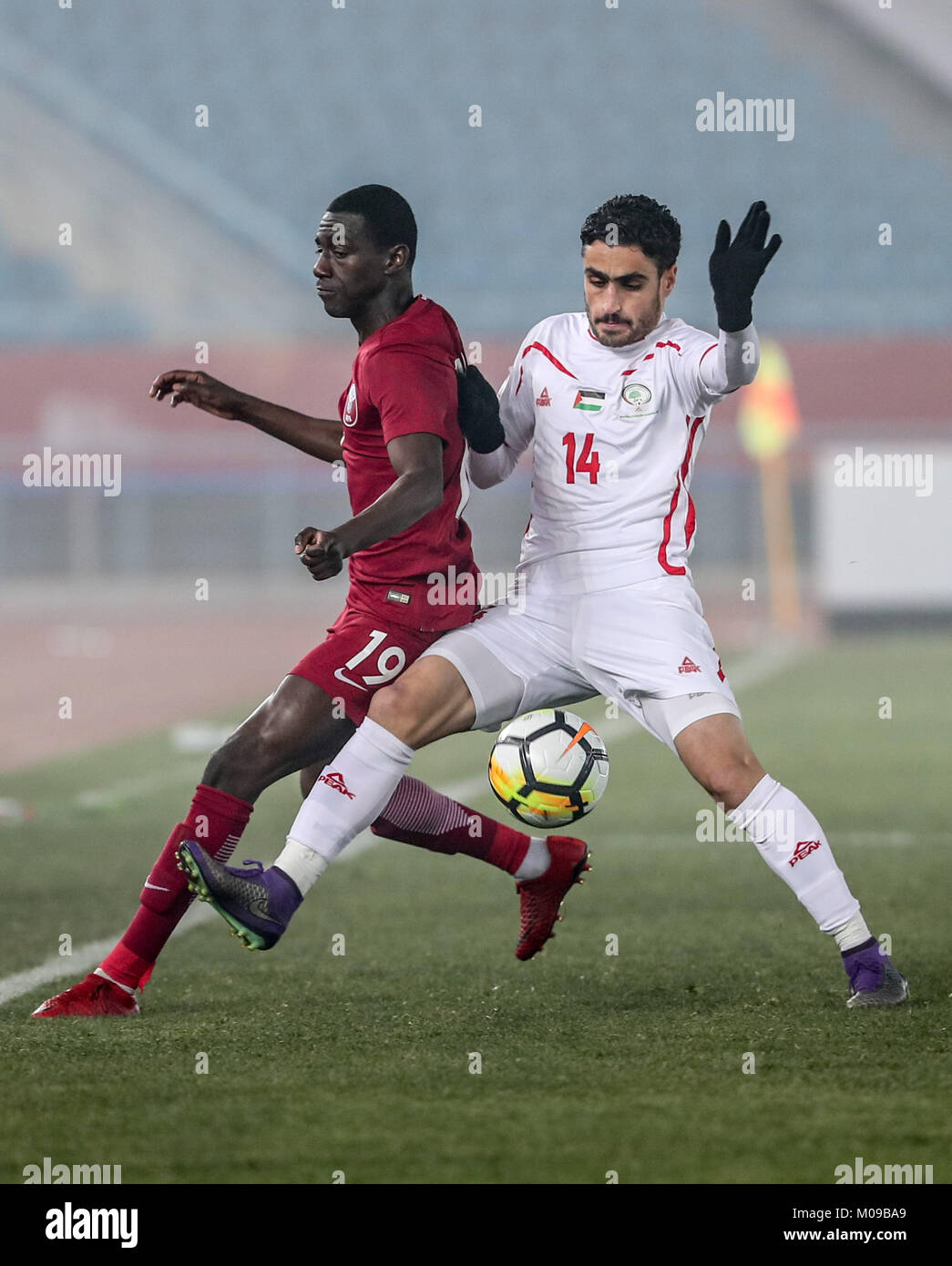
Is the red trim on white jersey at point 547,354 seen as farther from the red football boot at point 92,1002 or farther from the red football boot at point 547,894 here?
the red football boot at point 92,1002

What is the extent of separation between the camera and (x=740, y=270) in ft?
14.3

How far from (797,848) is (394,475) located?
4.37 feet

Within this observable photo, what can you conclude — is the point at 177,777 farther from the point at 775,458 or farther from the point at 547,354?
the point at 775,458

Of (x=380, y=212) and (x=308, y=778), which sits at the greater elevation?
(x=380, y=212)

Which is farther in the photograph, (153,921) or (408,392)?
(153,921)

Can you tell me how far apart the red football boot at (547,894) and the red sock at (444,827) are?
0.09 metres

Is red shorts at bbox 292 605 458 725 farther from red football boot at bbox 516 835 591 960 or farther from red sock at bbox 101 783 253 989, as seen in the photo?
red football boot at bbox 516 835 591 960

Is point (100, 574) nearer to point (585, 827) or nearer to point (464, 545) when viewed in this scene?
point (585, 827)

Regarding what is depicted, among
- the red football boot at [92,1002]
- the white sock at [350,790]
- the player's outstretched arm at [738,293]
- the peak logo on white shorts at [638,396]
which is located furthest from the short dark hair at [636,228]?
the red football boot at [92,1002]

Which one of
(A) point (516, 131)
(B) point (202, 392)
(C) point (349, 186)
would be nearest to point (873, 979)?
(B) point (202, 392)

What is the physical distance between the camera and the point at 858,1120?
11.3 feet

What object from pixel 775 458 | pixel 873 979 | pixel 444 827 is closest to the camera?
pixel 873 979

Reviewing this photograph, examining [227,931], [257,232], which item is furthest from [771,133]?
[227,931]

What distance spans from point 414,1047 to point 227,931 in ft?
6.52
